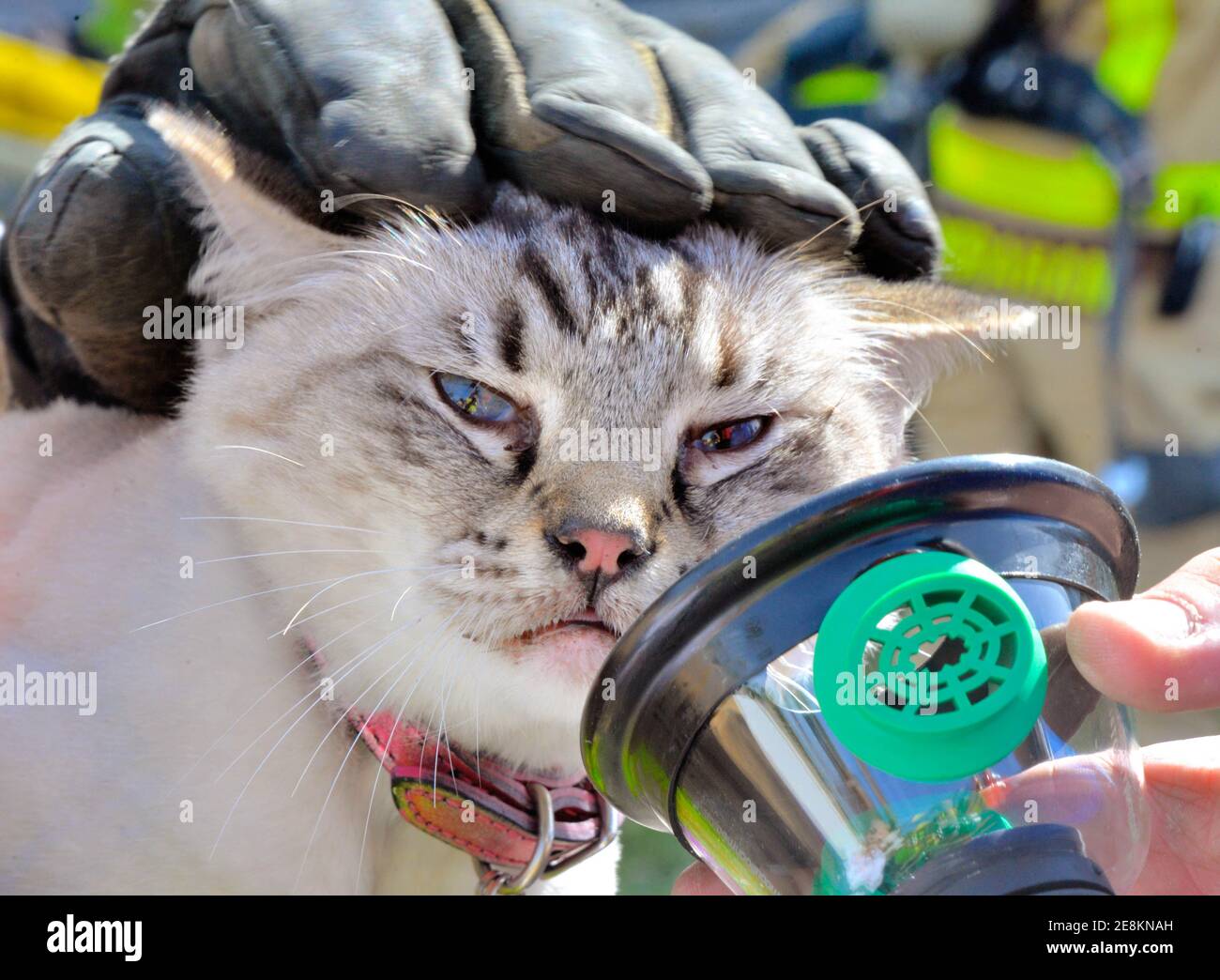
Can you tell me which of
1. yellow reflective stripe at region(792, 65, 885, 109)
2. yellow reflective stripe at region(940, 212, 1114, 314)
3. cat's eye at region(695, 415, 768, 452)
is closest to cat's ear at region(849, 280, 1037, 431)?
cat's eye at region(695, 415, 768, 452)

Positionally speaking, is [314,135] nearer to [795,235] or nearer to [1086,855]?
[795,235]

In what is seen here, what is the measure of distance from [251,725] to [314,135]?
71 centimetres

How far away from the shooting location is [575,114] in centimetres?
147

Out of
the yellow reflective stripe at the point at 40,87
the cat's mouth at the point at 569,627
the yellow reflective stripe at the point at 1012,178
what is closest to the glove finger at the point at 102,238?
the cat's mouth at the point at 569,627

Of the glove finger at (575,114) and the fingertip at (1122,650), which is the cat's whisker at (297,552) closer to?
the glove finger at (575,114)

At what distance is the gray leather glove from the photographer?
148 centimetres

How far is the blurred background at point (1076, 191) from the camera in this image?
3953mm

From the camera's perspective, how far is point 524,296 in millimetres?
1620

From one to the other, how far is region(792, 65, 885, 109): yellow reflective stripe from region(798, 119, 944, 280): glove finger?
2.39m

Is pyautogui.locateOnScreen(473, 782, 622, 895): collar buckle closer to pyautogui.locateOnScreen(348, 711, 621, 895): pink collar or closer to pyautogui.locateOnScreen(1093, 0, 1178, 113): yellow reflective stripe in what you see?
pyautogui.locateOnScreen(348, 711, 621, 895): pink collar

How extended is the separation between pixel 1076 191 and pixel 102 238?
339 centimetres

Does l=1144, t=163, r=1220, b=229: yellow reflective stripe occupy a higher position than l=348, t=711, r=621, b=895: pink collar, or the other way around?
l=1144, t=163, r=1220, b=229: yellow reflective stripe

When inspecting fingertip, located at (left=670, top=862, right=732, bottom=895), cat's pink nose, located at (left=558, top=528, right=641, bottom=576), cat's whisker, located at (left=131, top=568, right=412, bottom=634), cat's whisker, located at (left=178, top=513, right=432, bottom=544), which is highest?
cat's pink nose, located at (left=558, top=528, right=641, bottom=576)

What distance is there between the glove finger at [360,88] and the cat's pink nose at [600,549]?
17.8 inches
